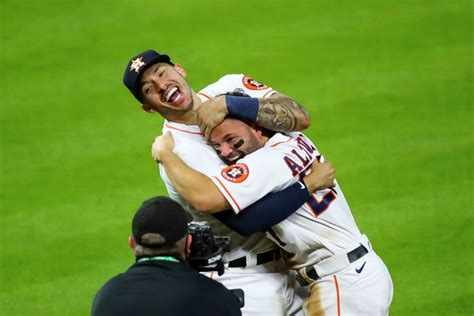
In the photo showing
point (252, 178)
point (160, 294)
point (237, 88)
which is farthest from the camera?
point (237, 88)

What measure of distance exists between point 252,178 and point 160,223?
0.80 meters

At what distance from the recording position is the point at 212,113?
17.9 ft

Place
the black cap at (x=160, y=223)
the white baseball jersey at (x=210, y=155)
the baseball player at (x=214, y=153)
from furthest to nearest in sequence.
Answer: the baseball player at (x=214, y=153)
the white baseball jersey at (x=210, y=155)
the black cap at (x=160, y=223)

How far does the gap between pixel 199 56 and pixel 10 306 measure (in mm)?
4361

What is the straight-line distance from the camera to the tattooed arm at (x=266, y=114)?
5.44 metres

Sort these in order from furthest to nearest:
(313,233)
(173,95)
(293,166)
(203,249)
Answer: (173,95)
(313,233)
(293,166)
(203,249)

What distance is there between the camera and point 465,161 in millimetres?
9742

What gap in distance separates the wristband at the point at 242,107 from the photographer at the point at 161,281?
887 millimetres

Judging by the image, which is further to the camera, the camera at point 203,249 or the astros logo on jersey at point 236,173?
the astros logo on jersey at point 236,173

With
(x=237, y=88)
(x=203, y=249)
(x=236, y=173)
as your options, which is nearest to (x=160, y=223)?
(x=203, y=249)

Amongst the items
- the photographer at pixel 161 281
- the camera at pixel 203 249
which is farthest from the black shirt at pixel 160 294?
the camera at pixel 203 249

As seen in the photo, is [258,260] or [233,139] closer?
[233,139]

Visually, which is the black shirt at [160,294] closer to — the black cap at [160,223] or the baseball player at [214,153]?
the black cap at [160,223]

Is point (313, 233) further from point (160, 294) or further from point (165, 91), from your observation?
point (160, 294)
